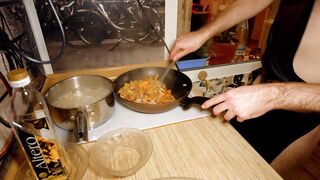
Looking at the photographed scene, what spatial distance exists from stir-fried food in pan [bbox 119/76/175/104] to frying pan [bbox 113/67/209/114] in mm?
28

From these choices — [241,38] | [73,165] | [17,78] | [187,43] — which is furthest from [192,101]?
[241,38]

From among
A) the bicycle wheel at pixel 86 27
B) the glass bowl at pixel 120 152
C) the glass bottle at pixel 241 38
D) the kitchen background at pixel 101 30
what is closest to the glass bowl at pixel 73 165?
the glass bowl at pixel 120 152

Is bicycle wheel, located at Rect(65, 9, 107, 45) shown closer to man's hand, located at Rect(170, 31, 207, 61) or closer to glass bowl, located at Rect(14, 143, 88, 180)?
man's hand, located at Rect(170, 31, 207, 61)

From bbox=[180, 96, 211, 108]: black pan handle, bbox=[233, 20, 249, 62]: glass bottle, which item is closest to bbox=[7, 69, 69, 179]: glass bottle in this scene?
bbox=[180, 96, 211, 108]: black pan handle

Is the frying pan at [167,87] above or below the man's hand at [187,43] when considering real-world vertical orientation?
below

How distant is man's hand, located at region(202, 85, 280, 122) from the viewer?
64cm

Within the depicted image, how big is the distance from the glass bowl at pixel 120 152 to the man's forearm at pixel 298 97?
43 centimetres

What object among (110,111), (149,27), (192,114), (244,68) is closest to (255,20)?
(244,68)

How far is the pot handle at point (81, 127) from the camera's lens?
0.55 m

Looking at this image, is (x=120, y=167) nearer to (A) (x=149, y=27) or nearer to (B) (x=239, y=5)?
(A) (x=149, y=27)

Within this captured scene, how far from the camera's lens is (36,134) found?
1.51 ft

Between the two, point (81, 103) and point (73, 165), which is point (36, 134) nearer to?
point (73, 165)

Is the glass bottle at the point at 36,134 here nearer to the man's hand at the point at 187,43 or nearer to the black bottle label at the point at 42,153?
the black bottle label at the point at 42,153

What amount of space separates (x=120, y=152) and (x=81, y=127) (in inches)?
5.7
